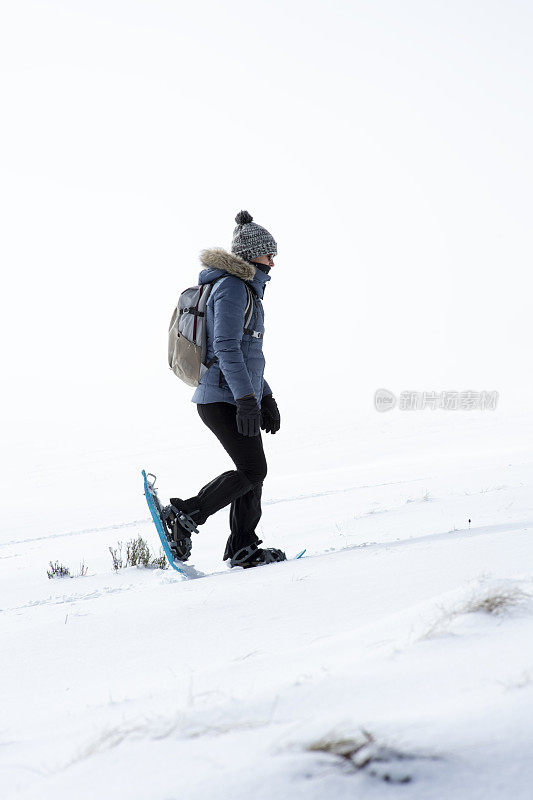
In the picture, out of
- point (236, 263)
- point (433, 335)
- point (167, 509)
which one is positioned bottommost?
point (167, 509)

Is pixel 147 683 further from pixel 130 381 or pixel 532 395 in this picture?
pixel 130 381

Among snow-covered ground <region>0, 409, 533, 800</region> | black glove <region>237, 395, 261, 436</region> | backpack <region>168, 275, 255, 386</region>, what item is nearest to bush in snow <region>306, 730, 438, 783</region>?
snow-covered ground <region>0, 409, 533, 800</region>

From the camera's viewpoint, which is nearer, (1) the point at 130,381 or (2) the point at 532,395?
(2) the point at 532,395

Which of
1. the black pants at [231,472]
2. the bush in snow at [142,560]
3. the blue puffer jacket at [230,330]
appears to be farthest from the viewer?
the bush in snow at [142,560]

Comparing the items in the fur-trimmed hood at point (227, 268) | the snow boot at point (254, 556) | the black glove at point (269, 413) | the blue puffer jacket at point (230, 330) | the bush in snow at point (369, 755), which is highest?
the fur-trimmed hood at point (227, 268)

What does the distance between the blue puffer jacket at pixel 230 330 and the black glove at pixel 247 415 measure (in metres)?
0.05

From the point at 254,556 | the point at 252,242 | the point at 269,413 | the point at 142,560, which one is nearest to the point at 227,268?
the point at 252,242

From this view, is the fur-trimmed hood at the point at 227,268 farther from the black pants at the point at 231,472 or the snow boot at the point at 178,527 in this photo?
the snow boot at the point at 178,527

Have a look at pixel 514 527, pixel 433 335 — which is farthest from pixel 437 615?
pixel 433 335

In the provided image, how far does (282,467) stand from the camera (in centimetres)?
1461

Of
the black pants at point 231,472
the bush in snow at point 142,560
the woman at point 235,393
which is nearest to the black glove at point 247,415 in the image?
the woman at point 235,393

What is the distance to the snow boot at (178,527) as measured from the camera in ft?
13.1

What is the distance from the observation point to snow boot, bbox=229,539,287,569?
3.87m

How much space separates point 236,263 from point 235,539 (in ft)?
5.82
